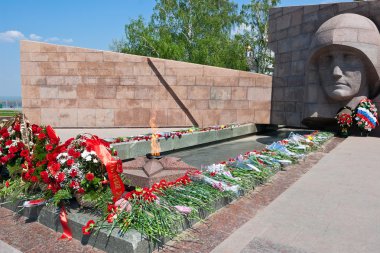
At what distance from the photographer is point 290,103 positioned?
1017cm

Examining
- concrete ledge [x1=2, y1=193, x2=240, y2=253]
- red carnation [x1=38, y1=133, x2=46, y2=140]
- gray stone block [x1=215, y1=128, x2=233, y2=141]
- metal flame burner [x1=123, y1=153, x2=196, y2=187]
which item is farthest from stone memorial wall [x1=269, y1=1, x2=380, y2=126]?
red carnation [x1=38, y1=133, x2=46, y2=140]

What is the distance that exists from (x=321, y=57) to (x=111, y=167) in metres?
7.37

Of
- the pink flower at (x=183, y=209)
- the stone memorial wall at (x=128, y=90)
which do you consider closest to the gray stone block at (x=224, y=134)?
the stone memorial wall at (x=128, y=90)

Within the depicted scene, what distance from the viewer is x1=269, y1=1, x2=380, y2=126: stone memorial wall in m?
7.93

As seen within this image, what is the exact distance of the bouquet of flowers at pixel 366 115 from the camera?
8.07 metres

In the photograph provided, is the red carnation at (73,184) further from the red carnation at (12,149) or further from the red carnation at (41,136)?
the red carnation at (12,149)

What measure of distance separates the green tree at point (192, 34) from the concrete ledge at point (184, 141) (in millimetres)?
17447

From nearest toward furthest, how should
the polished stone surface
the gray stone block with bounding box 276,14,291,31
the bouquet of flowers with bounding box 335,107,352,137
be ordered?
the polished stone surface < the bouquet of flowers with bounding box 335,107,352,137 < the gray stone block with bounding box 276,14,291,31

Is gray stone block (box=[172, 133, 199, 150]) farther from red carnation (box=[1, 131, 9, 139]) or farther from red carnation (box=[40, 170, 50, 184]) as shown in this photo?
red carnation (box=[40, 170, 50, 184])

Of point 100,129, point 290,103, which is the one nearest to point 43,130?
point 100,129

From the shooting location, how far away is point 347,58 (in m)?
8.04

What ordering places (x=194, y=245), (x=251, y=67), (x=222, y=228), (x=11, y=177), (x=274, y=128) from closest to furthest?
(x=194, y=245)
(x=222, y=228)
(x=11, y=177)
(x=274, y=128)
(x=251, y=67)

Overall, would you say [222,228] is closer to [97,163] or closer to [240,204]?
[240,204]

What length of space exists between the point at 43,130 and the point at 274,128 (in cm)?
953
